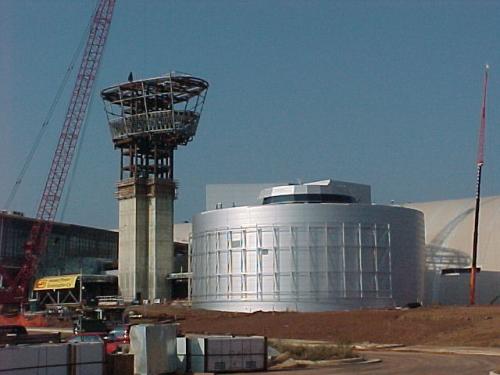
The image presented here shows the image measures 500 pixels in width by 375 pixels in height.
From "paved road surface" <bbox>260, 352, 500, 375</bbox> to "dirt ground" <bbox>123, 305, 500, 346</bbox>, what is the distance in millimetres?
15410

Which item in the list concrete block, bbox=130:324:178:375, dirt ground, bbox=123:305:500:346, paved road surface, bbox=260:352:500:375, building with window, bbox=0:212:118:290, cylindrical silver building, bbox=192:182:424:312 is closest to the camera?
concrete block, bbox=130:324:178:375

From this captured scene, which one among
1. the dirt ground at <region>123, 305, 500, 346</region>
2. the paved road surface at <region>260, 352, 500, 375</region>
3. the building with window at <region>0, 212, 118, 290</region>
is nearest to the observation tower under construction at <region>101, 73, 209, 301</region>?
the building with window at <region>0, 212, 118, 290</region>

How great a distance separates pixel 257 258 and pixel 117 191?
44.6 meters

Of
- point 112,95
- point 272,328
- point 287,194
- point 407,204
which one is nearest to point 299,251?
point 287,194

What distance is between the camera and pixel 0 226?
145 m

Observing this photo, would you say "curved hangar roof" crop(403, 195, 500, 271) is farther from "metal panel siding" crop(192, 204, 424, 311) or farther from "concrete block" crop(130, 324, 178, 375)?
"concrete block" crop(130, 324, 178, 375)

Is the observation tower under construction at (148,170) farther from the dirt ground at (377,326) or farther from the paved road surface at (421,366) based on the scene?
the paved road surface at (421,366)

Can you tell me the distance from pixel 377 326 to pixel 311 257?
24.3 meters

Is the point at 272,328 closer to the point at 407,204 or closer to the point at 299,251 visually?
the point at 299,251

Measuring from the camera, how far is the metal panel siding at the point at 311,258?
9925cm

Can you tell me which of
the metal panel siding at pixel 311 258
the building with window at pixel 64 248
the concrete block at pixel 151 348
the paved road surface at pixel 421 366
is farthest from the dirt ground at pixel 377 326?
the building with window at pixel 64 248

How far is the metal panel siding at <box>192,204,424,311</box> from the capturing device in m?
99.2

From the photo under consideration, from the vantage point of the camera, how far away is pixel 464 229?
122312 millimetres

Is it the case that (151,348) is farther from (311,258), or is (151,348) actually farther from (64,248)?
(64,248)
